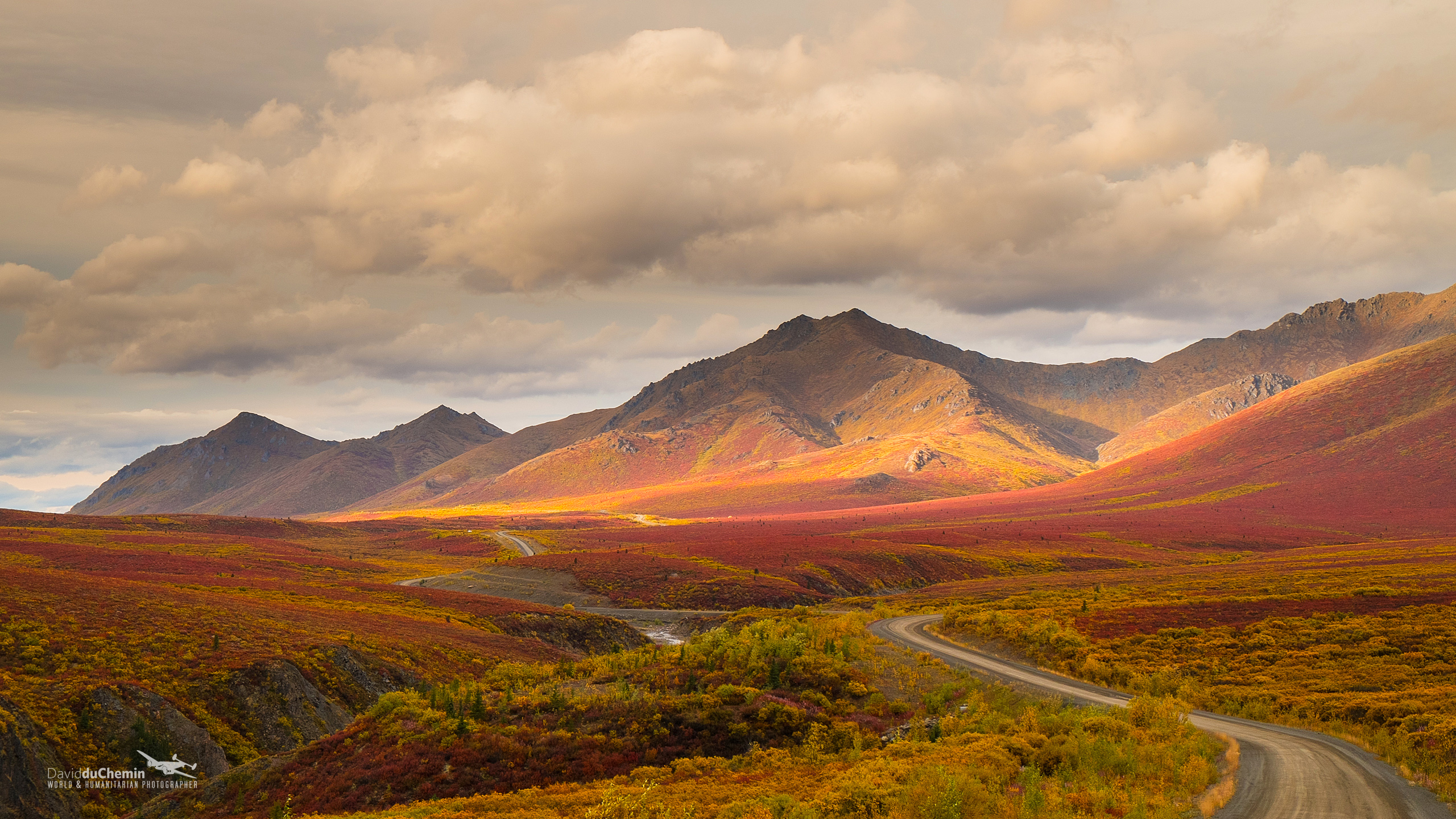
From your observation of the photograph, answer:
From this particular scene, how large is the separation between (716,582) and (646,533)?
88.9m

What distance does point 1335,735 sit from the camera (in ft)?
91.6

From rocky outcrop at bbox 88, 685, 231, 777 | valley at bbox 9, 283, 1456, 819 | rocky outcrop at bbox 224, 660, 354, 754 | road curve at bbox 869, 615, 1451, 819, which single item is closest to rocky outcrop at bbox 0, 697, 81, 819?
valley at bbox 9, 283, 1456, 819

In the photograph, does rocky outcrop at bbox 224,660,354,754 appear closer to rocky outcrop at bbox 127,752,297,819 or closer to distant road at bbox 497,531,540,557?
rocky outcrop at bbox 127,752,297,819

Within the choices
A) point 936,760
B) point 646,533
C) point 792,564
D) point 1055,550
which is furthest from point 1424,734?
point 646,533

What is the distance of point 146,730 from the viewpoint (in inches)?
1213

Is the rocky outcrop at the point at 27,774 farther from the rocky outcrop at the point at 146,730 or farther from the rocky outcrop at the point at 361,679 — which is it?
the rocky outcrop at the point at 361,679

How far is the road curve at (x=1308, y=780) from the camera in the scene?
18.4m

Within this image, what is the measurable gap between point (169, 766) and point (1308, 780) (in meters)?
38.7

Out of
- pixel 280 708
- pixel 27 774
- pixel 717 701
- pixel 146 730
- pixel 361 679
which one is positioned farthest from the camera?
pixel 361 679

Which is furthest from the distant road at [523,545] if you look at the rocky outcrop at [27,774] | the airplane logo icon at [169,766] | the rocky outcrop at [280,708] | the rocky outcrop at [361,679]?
the rocky outcrop at [27,774]

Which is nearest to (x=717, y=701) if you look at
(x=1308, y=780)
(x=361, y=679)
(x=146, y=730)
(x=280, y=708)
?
(x=1308, y=780)

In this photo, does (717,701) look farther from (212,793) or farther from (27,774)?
(27,774)

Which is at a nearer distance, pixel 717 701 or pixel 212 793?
pixel 212 793

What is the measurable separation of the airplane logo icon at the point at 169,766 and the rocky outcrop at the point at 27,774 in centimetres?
283
